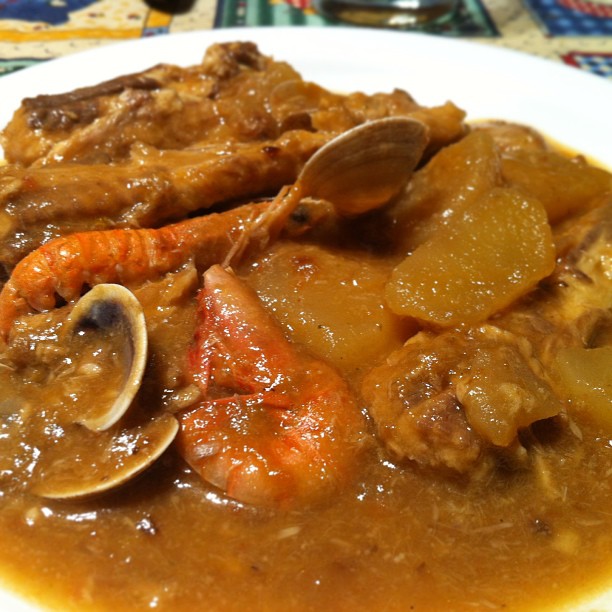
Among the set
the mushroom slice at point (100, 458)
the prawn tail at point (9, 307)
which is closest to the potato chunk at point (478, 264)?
the mushroom slice at point (100, 458)

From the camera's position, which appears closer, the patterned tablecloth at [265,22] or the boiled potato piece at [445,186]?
the boiled potato piece at [445,186]

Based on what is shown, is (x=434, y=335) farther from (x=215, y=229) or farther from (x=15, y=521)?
(x=15, y=521)

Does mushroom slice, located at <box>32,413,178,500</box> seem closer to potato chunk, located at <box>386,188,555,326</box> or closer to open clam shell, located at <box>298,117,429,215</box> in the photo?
potato chunk, located at <box>386,188,555,326</box>

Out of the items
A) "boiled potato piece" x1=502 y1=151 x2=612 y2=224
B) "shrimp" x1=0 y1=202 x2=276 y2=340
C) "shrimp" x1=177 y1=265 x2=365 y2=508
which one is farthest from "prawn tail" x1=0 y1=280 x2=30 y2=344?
"boiled potato piece" x1=502 y1=151 x2=612 y2=224

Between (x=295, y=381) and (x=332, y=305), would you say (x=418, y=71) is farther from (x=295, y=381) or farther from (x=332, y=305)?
(x=295, y=381)

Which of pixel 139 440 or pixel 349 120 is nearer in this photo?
pixel 139 440

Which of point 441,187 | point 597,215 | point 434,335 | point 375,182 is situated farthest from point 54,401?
point 597,215

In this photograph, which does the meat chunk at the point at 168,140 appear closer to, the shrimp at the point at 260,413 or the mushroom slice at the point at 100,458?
the shrimp at the point at 260,413
